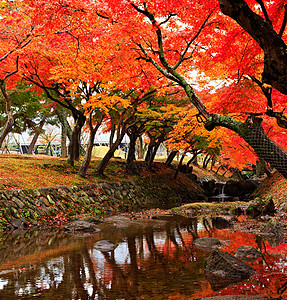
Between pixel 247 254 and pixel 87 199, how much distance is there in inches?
424

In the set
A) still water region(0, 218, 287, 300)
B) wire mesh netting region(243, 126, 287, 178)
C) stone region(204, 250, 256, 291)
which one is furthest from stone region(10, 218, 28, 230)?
wire mesh netting region(243, 126, 287, 178)

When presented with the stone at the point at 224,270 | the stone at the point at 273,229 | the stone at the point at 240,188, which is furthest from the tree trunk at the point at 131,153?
the stone at the point at 224,270

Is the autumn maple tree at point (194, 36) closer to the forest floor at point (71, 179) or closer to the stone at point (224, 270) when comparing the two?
the stone at point (224, 270)

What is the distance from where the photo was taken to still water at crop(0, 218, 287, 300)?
4.77 metres

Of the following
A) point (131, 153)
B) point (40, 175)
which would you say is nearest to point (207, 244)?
point (40, 175)

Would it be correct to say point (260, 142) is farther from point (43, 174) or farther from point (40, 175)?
point (43, 174)

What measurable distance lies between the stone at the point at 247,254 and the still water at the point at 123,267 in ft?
0.85

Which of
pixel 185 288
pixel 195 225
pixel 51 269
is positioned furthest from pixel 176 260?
pixel 195 225

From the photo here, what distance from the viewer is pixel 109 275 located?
5672 millimetres

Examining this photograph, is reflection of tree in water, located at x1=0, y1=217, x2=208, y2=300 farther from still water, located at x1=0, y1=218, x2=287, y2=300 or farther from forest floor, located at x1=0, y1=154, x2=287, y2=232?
forest floor, located at x1=0, y1=154, x2=287, y2=232

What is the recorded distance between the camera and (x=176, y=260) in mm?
6824

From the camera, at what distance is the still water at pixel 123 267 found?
4.77m

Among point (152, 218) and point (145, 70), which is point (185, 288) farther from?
point (145, 70)

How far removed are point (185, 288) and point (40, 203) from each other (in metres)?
9.55
